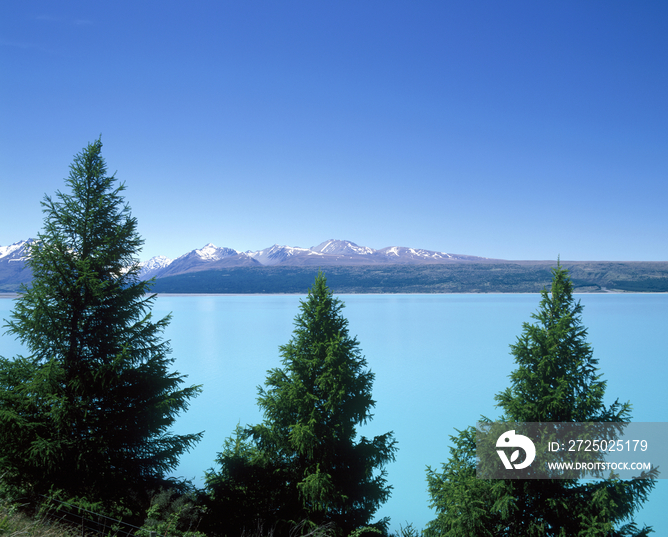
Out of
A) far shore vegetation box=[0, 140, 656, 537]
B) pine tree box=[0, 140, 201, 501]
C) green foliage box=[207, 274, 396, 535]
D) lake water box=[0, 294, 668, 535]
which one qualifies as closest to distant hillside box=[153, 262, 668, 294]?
lake water box=[0, 294, 668, 535]

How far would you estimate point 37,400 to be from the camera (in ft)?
18.7

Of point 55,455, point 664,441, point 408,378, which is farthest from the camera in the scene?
point 408,378

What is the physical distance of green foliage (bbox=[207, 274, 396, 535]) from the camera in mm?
6953

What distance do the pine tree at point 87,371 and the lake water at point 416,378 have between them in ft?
30.4

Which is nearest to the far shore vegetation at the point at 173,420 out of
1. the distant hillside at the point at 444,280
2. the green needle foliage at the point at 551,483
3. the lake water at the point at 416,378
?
the green needle foliage at the point at 551,483

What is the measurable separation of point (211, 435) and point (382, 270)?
588 feet

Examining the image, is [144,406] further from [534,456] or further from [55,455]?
[534,456]

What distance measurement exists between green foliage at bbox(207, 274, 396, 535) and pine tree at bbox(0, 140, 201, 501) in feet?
4.55

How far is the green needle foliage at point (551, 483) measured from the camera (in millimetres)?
6012

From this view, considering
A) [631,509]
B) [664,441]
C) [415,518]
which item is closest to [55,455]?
[631,509]

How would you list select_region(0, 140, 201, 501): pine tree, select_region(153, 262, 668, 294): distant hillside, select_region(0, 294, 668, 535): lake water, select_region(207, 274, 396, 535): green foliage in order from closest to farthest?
select_region(0, 140, 201, 501): pine tree → select_region(207, 274, 396, 535): green foliage → select_region(0, 294, 668, 535): lake water → select_region(153, 262, 668, 294): distant hillside

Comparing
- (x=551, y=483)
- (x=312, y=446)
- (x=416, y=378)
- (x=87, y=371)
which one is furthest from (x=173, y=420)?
(x=416, y=378)

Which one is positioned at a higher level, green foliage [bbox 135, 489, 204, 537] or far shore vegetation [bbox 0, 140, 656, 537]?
far shore vegetation [bbox 0, 140, 656, 537]

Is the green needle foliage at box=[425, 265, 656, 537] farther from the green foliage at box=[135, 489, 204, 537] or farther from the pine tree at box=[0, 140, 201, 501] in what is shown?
the pine tree at box=[0, 140, 201, 501]
